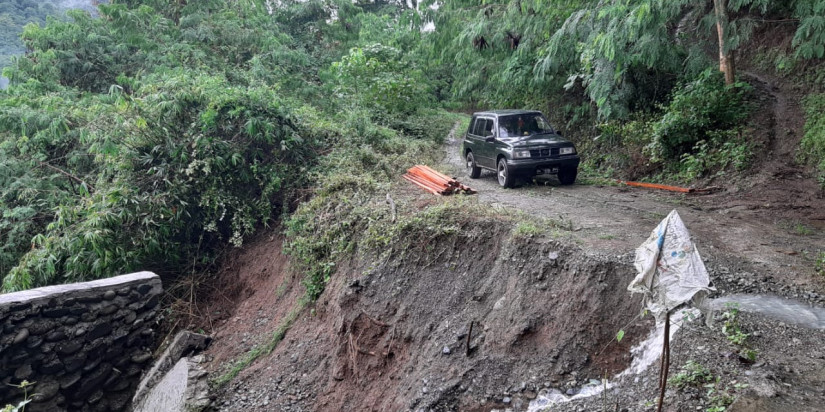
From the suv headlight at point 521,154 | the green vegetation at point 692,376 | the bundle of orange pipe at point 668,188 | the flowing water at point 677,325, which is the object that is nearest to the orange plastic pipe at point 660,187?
the bundle of orange pipe at point 668,188

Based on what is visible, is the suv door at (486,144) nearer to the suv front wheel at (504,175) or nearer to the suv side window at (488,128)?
the suv side window at (488,128)

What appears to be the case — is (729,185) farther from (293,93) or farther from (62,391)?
(293,93)

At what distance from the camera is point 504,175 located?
34.9 ft

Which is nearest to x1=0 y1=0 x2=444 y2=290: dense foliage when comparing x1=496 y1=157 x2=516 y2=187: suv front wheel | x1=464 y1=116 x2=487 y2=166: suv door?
x1=464 y1=116 x2=487 y2=166: suv door

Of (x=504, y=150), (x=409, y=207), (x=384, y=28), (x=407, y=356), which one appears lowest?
(x=407, y=356)

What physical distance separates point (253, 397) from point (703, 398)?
5.24m

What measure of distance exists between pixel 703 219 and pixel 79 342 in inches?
387

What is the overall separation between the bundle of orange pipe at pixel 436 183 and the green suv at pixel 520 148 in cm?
146

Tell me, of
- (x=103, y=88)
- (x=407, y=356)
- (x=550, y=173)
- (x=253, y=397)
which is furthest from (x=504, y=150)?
(x=103, y=88)

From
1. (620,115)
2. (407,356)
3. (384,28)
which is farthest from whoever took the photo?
(384,28)

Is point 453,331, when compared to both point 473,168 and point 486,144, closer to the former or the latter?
point 486,144

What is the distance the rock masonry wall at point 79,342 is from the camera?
23.2ft

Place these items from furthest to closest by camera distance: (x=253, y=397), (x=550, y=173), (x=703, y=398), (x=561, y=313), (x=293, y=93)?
(x=293, y=93) → (x=550, y=173) → (x=253, y=397) → (x=561, y=313) → (x=703, y=398)

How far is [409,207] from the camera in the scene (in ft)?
25.8
